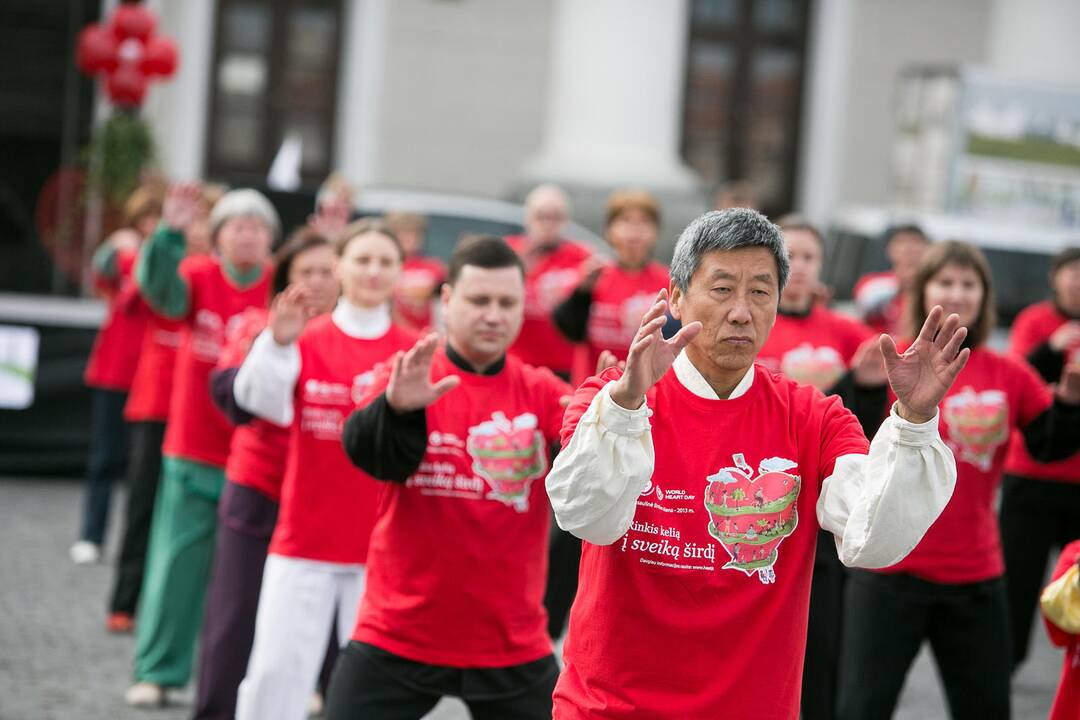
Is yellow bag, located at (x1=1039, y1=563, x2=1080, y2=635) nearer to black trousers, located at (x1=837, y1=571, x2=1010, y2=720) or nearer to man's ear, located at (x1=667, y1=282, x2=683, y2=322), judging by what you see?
black trousers, located at (x1=837, y1=571, x2=1010, y2=720)

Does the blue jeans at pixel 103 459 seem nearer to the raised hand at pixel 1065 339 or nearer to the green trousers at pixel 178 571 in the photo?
the green trousers at pixel 178 571

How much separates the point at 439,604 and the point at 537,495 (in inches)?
15.0

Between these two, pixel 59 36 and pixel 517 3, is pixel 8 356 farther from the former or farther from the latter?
pixel 517 3

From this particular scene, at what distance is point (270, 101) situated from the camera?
718 inches

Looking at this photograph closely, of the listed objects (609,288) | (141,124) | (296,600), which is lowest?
(296,600)

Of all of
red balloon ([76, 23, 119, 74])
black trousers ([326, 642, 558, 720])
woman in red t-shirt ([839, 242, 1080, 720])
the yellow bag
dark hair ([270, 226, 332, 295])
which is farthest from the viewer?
red balloon ([76, 23, 119, 74])

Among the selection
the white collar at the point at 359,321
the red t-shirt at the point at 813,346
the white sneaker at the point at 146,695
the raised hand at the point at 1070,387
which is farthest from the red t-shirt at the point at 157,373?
the raised hand at the point at 1070,387

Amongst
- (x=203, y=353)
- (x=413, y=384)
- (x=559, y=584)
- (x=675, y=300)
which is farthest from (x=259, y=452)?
(x=675, y=300)

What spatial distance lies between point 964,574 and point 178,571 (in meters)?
2.99

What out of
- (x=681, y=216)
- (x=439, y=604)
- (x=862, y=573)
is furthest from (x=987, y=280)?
(x=681, y=216)

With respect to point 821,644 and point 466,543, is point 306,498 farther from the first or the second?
point 821,644

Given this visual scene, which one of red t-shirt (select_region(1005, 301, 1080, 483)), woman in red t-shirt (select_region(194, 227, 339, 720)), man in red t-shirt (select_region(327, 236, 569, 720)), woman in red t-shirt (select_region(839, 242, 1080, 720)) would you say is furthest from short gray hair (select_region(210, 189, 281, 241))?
red t-shirt (select_region(1005, 301, 1080, 483))

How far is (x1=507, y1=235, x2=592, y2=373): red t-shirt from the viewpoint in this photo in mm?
8359

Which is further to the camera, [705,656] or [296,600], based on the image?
[296,600]
